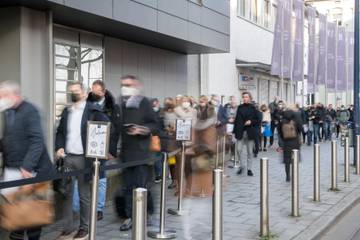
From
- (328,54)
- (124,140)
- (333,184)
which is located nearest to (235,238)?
(124,140)

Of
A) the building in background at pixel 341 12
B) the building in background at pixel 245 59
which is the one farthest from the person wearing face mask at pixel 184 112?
the building in background at pixel 341 12

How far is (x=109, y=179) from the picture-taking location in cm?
1012

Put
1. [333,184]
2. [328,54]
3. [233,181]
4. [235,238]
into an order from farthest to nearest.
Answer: [328,54], [233,181], [333,184], [235,238]

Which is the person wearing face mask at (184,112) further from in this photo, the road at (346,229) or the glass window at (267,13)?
the glass window at (267,13)

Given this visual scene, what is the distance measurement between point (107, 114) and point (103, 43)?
783 centimetres

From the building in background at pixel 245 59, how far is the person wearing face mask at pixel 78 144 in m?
15.7

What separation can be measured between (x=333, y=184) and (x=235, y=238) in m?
4.41

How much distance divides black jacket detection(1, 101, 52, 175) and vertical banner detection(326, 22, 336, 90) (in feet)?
81.3

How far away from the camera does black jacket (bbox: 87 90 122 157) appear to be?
7.37 m

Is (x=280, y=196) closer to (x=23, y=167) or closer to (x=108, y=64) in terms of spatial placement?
(x=23, y=167)

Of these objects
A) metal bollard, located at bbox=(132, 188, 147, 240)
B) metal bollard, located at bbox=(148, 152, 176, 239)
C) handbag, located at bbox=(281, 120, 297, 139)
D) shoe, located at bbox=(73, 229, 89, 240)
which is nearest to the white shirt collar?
metal bollard, located at bbox=(148, 152, 176, 239)

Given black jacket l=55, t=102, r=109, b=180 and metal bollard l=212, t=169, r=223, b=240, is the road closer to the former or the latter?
metal bollard l=212, t=169, r=223, b=240

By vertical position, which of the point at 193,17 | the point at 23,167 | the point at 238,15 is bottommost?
the point at 23,167

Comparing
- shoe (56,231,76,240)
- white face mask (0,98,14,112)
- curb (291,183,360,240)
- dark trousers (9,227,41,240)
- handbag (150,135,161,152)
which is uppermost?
white face mask (0,98,14,112)
